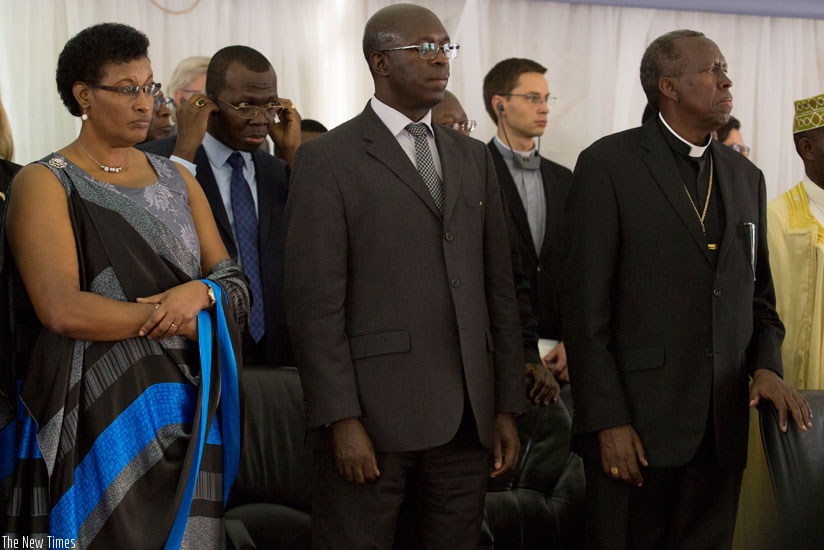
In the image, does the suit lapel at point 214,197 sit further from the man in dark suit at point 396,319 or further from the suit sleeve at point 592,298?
the suit sleeve at point 592,298

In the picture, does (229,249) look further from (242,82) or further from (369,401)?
(369,401)

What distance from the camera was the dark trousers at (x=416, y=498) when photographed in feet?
7.77

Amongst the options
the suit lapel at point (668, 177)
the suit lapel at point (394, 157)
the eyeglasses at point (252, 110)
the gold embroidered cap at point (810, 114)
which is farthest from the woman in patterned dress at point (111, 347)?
the gold embroidered cap at point (810, 114)

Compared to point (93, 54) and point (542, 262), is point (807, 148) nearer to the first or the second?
point (542, 262)

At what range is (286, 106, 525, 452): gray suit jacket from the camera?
2.35 meters

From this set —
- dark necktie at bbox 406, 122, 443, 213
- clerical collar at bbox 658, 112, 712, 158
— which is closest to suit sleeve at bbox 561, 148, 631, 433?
clerical collar at bbox 658, 112, 712, 158

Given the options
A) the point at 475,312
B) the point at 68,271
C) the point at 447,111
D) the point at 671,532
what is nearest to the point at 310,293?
the point at 475,312

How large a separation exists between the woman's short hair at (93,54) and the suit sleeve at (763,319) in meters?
1.81

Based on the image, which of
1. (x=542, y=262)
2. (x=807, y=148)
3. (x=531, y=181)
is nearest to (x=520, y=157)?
(x=531, y=181)

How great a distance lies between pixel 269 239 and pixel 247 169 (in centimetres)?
29

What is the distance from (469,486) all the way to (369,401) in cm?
34

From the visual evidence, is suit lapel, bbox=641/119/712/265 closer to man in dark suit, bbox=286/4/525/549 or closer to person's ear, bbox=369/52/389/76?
man in dark suit, bbox=286/4/525/549

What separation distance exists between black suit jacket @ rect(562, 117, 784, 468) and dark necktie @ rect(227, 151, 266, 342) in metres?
1.12

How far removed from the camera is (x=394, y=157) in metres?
2.46
